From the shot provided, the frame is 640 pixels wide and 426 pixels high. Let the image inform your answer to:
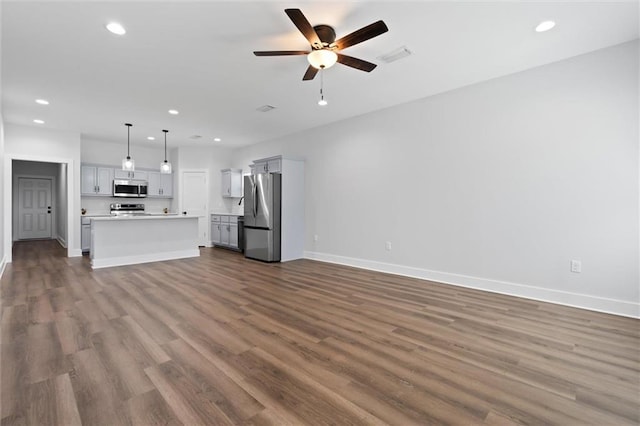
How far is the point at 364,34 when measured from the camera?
239cm

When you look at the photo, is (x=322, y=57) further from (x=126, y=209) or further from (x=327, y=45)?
(x=126, y=209)

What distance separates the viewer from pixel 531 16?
2.53m

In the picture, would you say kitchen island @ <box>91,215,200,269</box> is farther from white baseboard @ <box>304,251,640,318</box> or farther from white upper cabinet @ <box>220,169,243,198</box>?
white baseboard @ <box>304,251,640,318</box>

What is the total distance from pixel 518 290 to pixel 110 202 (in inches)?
367

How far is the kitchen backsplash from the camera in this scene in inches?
295

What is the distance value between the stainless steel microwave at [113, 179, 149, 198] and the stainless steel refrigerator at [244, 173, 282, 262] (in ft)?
12.9

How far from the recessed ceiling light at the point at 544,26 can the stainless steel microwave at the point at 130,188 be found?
882 cm

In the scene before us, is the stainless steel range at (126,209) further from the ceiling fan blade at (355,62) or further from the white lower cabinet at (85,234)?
the ceiling fan blade at (355,62)

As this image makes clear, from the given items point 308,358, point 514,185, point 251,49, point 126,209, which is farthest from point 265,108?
point 126,209

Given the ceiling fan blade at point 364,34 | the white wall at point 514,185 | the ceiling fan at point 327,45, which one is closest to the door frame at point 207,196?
the white wall at point 514,185

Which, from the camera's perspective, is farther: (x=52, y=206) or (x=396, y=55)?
(x=52, y=206)

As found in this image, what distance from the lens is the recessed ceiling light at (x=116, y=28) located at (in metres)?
2.66

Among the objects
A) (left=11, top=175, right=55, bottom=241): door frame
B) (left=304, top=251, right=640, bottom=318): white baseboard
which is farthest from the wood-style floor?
(left=11, top=175, right=55, bottom=241): door frame

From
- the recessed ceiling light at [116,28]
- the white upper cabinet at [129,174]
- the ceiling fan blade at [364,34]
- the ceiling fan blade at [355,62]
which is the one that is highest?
the recessed ceiling light at [116,28]
